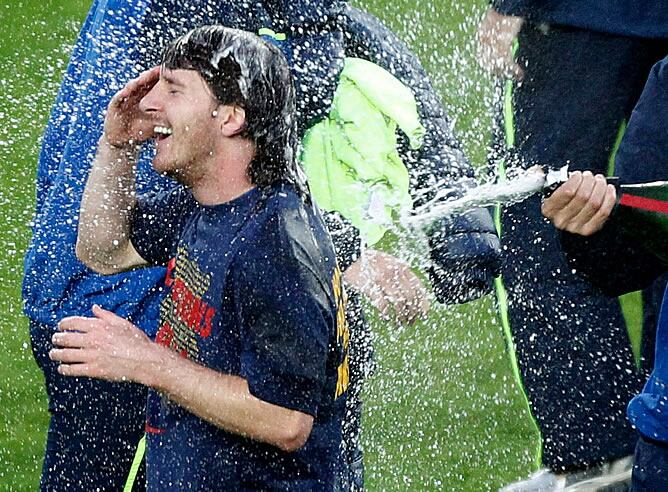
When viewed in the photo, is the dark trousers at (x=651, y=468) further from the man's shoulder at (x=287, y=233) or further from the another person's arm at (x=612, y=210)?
the man's shoulder at (x=287, y=233)

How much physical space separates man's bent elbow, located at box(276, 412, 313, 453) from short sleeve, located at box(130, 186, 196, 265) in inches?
21.3

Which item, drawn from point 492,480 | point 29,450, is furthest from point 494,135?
point 29,450

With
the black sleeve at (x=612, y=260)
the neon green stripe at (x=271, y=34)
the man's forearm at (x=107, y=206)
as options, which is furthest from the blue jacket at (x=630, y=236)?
the man's forearm at (x=107, y=206)

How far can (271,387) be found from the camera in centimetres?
287

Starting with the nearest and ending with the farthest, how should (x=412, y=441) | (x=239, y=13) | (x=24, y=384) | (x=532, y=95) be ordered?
(x=239, y=13) → (x=532, y=95) → (x=412, y=441) → (x=24, y=384)

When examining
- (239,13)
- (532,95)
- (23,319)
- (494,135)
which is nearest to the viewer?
(239,13)

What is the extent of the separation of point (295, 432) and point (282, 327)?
184 millimetres

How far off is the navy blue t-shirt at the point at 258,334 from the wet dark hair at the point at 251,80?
12 centimetres

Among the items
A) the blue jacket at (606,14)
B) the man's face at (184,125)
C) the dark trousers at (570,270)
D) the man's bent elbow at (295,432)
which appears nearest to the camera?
the man's bent elbow at (295,432)

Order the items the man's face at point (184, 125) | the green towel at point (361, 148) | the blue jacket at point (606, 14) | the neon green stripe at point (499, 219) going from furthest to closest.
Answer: the neon green stripe at point (499, 219), the blue jacket at point (606, 14), the green towel at point (361, 148), the man's face at point (184, 125)

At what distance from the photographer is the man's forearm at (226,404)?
288cm

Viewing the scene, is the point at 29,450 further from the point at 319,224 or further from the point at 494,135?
the point at 319,224

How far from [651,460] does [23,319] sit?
348 centimetres

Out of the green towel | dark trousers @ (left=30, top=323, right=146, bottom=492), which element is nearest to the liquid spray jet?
the green towel
